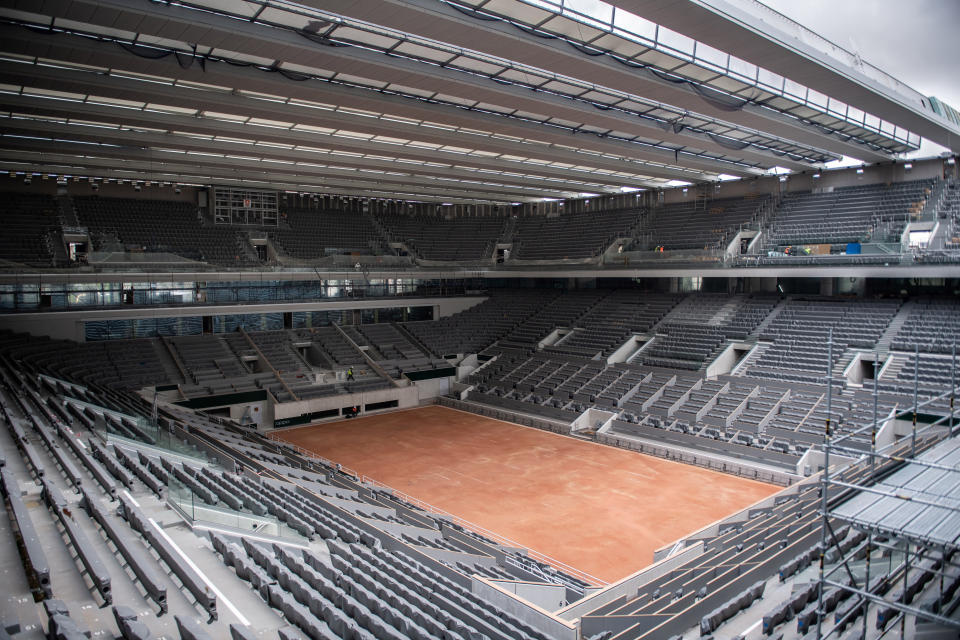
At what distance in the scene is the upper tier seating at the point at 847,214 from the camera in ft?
92.0

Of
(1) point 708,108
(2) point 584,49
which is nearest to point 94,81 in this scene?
(2) point 584,49

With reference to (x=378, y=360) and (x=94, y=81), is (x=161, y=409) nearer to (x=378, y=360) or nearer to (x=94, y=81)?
(x=94, y=81)

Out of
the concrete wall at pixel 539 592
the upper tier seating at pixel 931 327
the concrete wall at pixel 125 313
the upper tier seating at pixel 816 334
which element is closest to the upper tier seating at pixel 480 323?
the concrete wall at pixel 125 313

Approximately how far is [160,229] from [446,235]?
19588mm

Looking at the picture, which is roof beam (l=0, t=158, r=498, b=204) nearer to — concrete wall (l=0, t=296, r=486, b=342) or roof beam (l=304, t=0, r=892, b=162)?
concrete wall (l=0, t=296, r=486, b=342)

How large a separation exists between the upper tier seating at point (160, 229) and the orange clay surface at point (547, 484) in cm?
1133

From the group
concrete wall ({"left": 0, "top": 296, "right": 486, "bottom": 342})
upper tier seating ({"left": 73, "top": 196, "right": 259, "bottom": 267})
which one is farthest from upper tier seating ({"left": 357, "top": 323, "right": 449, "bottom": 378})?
upper tier seating ({"left": 73, "top": 196, "right": 259, "bottom": 267})

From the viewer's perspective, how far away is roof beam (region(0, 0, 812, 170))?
41.8ft

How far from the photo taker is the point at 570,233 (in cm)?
4284

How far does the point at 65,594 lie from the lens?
6926 millimetres

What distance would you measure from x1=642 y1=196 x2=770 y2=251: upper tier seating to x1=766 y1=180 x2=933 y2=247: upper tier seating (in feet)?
6.61

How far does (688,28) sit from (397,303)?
1114 inches

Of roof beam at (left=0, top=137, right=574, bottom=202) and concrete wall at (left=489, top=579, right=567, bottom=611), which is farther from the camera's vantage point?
roof beam at (left=0, top=137, right=574, bottom=202)

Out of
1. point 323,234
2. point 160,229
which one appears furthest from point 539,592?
point 323,234
